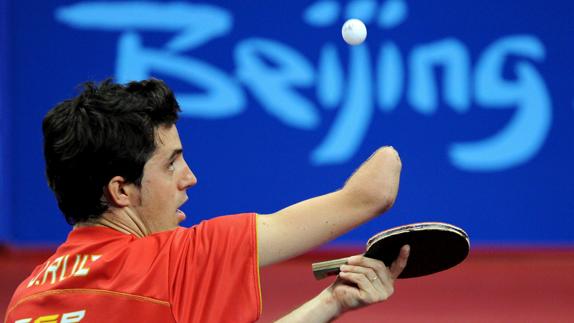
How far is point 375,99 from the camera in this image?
21.1 ft

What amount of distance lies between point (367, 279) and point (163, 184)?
493 mm

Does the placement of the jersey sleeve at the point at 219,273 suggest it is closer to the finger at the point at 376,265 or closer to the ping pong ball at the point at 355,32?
the finger at the point at 376,265

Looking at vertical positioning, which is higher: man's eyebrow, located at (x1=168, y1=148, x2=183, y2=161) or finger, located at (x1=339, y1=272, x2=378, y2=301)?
man's eyebrow, located at (x1=168, y1=148, x2=183, y2=161)

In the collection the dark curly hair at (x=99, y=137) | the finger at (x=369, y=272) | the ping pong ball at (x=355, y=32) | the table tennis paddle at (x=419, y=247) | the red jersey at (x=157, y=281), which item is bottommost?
the red jersey at (x=157, y=281)

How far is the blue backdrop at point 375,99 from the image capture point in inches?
253

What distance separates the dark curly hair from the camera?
211cm

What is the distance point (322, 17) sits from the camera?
6441 millimetres

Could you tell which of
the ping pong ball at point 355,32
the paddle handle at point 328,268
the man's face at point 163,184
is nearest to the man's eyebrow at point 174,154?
the man's face at point 163,184

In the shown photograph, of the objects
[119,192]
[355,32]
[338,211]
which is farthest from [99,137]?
[355,32]

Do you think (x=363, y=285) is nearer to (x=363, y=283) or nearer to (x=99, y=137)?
(x=363, y=283)

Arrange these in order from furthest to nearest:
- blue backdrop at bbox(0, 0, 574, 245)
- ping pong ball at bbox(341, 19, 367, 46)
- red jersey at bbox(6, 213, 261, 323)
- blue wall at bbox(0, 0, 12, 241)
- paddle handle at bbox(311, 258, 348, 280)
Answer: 1. blue wall at bbox(0, 0, 12, 241)
2. blue backdrop at bbox(0, 0, 574, 245)
3. ping pong ball at bbox(341, 19, 367, 46)
4. paddle handle at bbox(311, 258, 348, 280)
5. red jersey at bbox(6, 213, 261, 323)

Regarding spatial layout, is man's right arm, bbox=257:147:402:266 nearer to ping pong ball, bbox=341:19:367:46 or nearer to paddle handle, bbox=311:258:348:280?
paddle handle, bbox=311:258:348:280

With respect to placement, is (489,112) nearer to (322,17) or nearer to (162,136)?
(322,17)

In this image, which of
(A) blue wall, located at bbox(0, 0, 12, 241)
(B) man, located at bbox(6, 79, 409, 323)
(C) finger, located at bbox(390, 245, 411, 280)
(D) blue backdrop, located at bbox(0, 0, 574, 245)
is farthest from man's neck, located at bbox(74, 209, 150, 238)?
(A) blue wall, located at bbox(0, 0, 12, 241)
